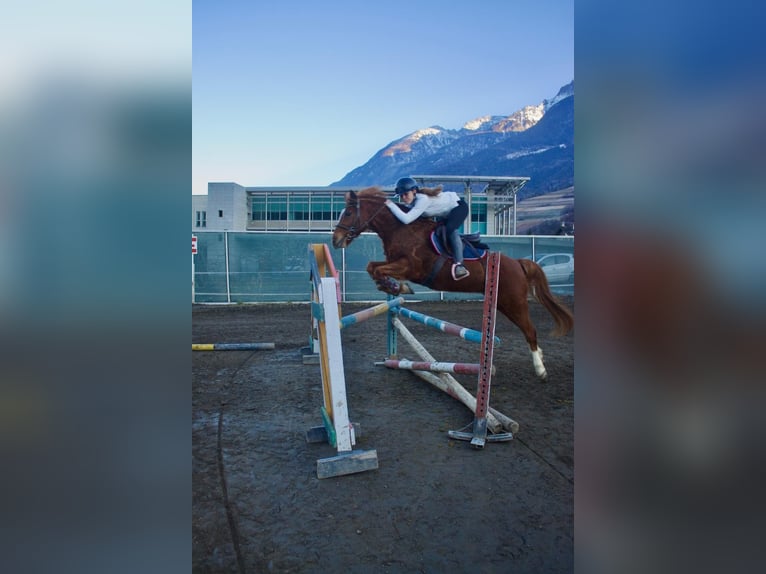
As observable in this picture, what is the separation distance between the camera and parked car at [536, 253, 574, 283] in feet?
40.9

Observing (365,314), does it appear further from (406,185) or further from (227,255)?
(227,255)

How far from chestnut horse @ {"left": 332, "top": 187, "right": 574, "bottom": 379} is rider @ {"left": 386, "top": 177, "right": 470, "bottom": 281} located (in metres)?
0.11

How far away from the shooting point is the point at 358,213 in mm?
4613

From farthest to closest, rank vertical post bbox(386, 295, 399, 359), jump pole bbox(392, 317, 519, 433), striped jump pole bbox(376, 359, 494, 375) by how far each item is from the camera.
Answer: vertical post bbox(386, 295, 399, 359) → striped jump pole bbox(376, 359, 494, 375) → jump pole bbox(392, 317, 519, 433)

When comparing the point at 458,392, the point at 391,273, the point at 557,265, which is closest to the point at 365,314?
the point at 391,273

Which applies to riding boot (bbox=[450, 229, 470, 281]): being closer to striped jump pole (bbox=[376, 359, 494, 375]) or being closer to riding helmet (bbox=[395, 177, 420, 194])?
riding helmet (bbox=[395, 177, 420, 194])

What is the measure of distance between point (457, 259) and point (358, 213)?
1.09m

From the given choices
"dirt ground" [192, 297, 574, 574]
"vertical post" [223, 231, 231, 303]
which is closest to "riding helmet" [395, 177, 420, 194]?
"dirt ground" [192, 297, 574, 574]

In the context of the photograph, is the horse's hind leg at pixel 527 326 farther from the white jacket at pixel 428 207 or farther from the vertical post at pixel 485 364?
the vertical post at pixel 485 364

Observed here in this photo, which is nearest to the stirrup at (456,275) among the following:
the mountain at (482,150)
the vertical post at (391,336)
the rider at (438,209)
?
the rider at (438,209)
